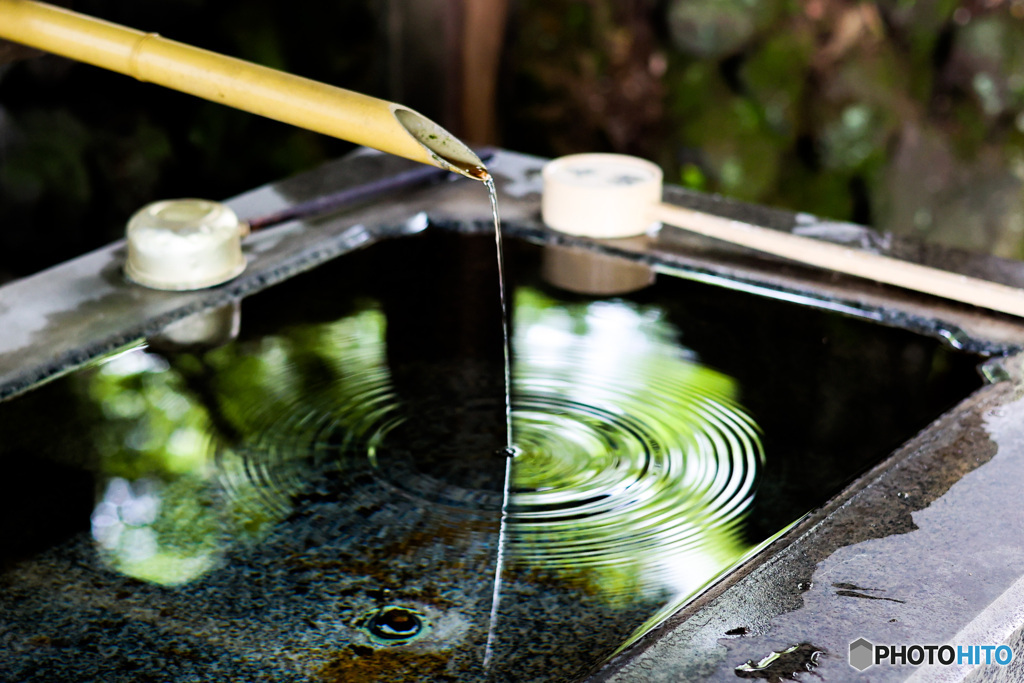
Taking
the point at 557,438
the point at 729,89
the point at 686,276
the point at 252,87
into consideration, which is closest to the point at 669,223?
the point at 686,276

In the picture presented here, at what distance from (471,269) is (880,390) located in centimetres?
84

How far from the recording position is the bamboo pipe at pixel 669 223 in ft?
6.65

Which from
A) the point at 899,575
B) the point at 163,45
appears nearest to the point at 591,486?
the point at 899,575

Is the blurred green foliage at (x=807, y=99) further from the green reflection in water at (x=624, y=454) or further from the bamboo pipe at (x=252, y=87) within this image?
the bamboo pipe at (x=252, y=87)

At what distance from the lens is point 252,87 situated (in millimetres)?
1506

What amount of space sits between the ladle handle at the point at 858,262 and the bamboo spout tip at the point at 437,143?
31.9 inches

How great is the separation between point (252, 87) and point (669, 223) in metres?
1.07

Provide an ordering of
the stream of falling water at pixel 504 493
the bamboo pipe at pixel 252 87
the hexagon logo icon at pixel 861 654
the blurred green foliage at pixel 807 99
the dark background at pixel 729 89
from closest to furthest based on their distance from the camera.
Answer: the hexagon logo icon at pixel 861 654 < the stream of falling water at pixel 504 493 < the bamboo pipe at pixel 252 87 < the dark background at pixel 729 89 < the blurred green foliage at pixel 807 99

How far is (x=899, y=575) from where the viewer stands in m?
1.33

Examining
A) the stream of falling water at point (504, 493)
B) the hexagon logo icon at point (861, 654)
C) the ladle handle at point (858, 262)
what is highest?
the ladle handle at point (858, 262)

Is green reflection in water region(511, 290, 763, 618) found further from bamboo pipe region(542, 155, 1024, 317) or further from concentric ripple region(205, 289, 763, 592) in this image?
bamboo pipe region(542, 155, 1024, 317)

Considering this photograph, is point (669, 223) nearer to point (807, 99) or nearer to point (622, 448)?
point (622, 448)

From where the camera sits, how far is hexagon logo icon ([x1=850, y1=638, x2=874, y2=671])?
1177 millimetres

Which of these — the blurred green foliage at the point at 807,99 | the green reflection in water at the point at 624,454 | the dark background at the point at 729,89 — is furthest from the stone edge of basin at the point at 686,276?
the blurred green foliage at the point at 807,99
